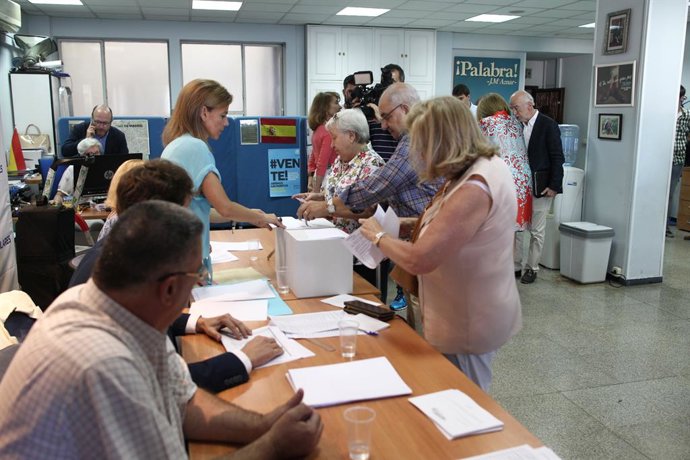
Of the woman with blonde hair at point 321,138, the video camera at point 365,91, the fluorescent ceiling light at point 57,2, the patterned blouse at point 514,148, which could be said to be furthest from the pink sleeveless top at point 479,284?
the fluorescent ceiling light at point 57,2

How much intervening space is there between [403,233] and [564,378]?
1.50m

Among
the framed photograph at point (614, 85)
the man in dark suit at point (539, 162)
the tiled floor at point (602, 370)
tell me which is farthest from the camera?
the man in dark suit at point (539, 162)

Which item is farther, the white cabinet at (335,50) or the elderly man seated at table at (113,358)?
the white cabinet at (335,50)

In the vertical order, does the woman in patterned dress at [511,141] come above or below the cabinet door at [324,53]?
A: below

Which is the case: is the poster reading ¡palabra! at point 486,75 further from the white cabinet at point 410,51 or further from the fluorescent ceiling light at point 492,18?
the fluorescent ceiling light at point 492,18

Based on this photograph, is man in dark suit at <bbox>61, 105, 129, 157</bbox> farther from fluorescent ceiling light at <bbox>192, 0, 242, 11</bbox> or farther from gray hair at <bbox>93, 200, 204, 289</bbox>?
gray hair at <bbox>93, 200, 204, 289</bbox>

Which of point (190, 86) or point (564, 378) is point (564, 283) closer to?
point (564, 378)

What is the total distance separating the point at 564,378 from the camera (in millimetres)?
3256

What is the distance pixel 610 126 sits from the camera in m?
4.97

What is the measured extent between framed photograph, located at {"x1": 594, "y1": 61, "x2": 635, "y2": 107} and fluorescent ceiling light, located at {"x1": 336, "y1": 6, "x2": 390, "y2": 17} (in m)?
4.25

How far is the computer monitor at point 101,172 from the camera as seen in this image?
459 cm

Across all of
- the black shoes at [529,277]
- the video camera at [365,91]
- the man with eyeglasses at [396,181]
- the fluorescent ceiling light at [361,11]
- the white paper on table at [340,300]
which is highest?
the fluorescent ceiling light at [361,11]

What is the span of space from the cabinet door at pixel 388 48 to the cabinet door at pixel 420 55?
0.09 metres

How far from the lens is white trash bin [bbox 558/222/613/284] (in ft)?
16.2
